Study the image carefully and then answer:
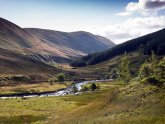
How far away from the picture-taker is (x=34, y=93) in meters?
181

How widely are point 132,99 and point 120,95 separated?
4.45 m

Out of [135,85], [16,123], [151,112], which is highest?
[135,85]

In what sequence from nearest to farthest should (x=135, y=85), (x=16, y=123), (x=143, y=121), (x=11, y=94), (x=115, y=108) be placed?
(x=143, y=121) → (x=115, y=108) → (x=135, y=85) → (x=16, y=123) → (x=11, y=94)

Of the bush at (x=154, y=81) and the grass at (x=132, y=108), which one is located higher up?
the bush at (x=154, y=81)

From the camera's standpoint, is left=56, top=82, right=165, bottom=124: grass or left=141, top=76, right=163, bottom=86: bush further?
left=141, top=76, right=163, bottom=86: bush

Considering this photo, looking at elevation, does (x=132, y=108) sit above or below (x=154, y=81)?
below

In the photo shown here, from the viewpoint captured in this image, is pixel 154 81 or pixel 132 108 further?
pixel 154 81

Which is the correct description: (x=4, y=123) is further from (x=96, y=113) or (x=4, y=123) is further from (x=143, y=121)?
(x=143, y=121)

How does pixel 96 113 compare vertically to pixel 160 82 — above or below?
below

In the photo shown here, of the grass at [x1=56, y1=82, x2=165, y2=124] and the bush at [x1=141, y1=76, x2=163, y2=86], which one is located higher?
the bush at [x1=141, y1=76, x2=163, y2=86]

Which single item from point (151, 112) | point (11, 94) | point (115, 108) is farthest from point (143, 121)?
point (11, 94)

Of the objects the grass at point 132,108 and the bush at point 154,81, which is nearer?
the grass at point 132,108

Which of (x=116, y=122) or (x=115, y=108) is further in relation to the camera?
(x=115, y=108)

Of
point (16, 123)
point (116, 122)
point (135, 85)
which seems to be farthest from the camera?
point (16, 123)
